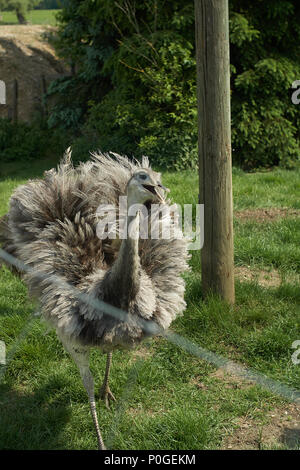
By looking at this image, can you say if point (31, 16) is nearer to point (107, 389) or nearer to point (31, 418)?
point (107, 389)

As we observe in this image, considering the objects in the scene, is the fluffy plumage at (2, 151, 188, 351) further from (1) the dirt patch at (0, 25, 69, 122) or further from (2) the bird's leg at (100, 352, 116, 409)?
(1) the dirt patch at (0, 25, 69, 122)

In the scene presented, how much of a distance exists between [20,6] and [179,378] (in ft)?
72.7

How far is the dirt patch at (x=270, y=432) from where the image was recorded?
3290mm

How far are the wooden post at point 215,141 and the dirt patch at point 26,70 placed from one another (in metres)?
9.37

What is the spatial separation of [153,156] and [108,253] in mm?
5863

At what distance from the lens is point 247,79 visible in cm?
919

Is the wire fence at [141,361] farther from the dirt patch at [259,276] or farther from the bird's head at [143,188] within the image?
the dirt patch at [259,276]

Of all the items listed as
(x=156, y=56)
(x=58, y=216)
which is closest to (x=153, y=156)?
(x=156, y=56)

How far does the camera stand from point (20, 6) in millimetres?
22609

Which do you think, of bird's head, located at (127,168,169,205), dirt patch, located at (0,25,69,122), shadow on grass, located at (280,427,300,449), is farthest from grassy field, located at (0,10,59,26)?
shadow on grass, located at (280,427,300,449)

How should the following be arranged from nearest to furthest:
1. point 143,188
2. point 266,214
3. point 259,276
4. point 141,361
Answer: point 143,188, point 141,361, point 259,276, point 266,214

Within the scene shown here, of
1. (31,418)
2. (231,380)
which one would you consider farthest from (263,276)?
(31,418)

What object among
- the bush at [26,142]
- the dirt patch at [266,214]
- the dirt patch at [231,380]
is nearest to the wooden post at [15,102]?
the bush at [26,142]

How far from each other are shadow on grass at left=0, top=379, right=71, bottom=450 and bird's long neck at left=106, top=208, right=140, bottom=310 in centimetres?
103
